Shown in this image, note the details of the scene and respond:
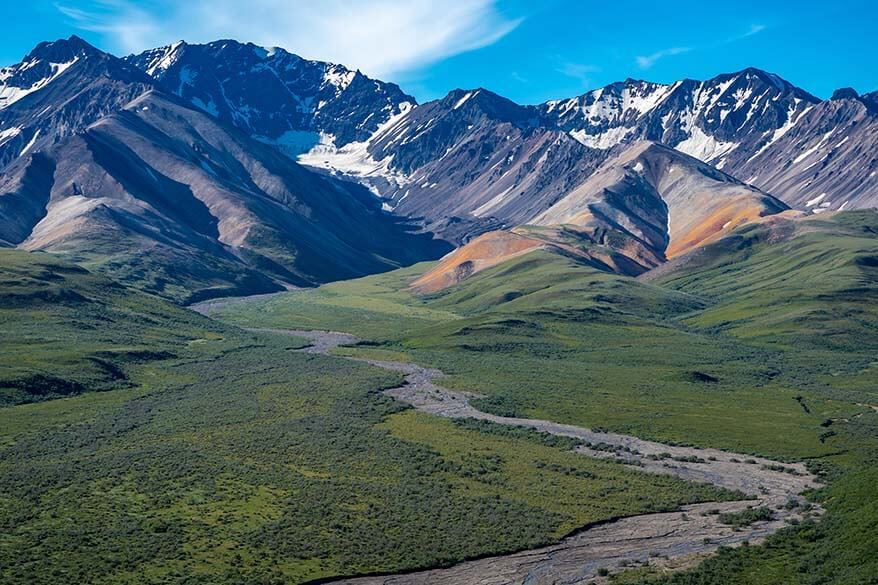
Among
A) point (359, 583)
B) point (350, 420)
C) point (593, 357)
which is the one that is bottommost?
point (359, 583)

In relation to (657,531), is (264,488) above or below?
below

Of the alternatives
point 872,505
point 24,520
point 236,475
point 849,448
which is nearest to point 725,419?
point 849,448

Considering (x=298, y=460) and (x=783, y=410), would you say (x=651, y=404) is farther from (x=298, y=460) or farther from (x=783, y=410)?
(x=298, y=460)

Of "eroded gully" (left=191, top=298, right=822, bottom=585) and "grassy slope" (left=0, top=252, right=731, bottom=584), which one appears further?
"grassy slope" (left=0, top=252, right=731, bottom=584)

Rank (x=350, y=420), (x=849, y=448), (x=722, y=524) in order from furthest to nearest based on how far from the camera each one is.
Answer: (x=350, y=420) < (x=849, y=448) < (x=722, y=524)

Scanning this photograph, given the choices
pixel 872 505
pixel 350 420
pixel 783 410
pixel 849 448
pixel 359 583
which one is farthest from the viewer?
pixel 783 410

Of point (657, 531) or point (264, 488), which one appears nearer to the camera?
point (657, 531)

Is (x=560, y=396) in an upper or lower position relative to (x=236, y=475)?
upper

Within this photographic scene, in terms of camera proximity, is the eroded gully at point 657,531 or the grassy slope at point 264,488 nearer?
the eroded gully at point 657,531
